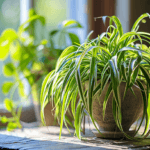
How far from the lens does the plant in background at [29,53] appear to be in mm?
1690

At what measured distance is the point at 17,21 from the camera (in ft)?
7.06

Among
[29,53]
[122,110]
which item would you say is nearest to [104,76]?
[122,110]

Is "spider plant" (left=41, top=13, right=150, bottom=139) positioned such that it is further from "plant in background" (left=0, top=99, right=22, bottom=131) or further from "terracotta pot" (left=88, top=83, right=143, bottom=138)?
"plant in background" (left=0, top=99, right=22, bottom=131)

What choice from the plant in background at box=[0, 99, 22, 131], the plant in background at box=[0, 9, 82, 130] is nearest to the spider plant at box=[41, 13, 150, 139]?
the plant in background at box=[0, 9, 82, 130]

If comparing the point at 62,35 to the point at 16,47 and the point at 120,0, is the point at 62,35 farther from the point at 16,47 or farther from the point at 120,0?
the point at 120,0

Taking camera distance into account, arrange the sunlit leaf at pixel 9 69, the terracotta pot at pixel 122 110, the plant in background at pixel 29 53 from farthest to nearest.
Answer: the sunlit leaf at pixel 9 69 < the plant in background at pixel 29 53 < the terracotta pot at pixel 122 110

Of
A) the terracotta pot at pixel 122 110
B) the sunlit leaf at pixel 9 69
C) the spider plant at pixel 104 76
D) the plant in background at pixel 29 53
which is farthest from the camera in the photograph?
the sunlit leaf at pixel 9 69

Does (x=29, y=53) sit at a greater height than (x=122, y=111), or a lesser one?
greater

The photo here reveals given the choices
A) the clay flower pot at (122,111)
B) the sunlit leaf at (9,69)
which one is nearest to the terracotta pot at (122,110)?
the clay flower pot at (122,111)

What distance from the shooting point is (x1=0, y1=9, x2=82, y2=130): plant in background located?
5.55 ft

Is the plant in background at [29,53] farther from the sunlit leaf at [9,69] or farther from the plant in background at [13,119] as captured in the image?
the plant in background at [13,119]

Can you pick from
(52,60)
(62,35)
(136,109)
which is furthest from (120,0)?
(136,109)

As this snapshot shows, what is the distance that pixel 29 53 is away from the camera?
1884 millimetres

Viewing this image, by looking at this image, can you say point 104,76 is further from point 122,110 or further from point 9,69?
point 9,69
